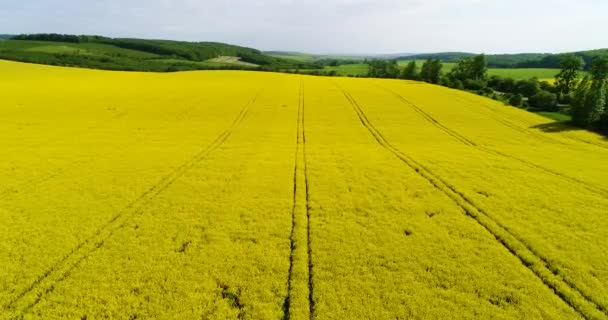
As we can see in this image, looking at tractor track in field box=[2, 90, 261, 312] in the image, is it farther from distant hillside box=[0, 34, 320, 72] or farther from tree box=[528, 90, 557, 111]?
distant hillside box=[0, 34, 320, 72]

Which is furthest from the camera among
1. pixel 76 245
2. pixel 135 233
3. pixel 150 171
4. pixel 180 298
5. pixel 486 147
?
pixel 486 147

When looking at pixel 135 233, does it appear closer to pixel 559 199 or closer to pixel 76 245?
pixel 76 245

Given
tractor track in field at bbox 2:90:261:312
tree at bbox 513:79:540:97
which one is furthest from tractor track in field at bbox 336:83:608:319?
tree at bbox 513:79:540:97

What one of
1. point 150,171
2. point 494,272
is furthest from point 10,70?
point 494,272

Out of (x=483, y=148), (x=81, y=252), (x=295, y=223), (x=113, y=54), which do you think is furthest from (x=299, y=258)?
(x=113, y=54)

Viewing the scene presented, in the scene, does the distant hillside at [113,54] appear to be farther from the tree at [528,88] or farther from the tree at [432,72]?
the tree at [528,88]

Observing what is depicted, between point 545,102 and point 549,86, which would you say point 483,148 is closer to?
point 545,102

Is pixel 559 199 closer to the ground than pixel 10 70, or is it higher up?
closer to the ground

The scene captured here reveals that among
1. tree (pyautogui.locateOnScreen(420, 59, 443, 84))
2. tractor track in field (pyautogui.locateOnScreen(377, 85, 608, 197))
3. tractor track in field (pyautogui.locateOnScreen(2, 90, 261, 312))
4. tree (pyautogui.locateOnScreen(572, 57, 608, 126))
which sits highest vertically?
tree (pyautogui.locateOnScreen(420, 59, 443, 84))

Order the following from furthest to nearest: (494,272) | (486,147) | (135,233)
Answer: (486,147)
(135,233)
(494,272)
